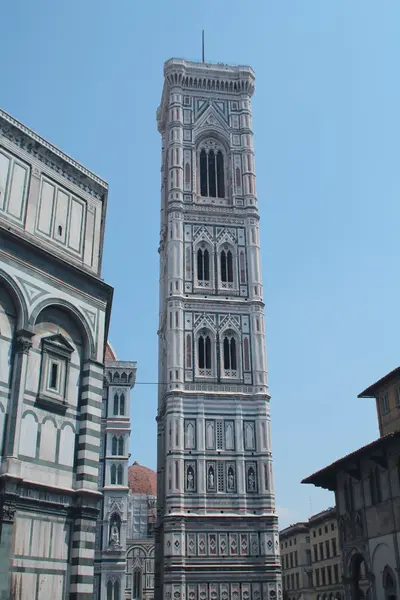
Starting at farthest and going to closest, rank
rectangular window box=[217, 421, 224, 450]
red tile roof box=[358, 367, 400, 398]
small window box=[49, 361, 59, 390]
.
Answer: rectangular window box=[217, 421, 224, 450] < red tile roof box=[358, 367, 400, 398] < small window box=[49, 361, 59, 390]

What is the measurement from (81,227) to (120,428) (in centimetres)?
2840

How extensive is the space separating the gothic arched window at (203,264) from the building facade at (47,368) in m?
27.6

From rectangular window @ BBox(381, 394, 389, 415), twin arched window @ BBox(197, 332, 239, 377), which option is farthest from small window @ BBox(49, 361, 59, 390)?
twin arched window @ BBox(197, 332, 239, 377)

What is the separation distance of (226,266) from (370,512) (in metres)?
23.9

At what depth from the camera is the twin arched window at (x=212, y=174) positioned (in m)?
47.7

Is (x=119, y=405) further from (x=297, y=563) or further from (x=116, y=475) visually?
(x=297, y=563)

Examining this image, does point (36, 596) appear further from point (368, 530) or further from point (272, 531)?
point (272, 531)

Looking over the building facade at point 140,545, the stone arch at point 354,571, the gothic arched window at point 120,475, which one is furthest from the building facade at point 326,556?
the stone arch at point 354,571

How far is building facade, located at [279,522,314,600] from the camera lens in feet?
197

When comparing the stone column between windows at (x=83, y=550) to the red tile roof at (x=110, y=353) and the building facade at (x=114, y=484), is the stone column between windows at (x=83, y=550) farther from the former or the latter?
the red tile roof at (x=110, y=353)

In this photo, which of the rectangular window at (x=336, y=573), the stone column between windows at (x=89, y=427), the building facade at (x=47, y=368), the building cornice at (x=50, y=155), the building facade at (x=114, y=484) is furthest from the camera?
the rectangular window at (x=336, y=573)

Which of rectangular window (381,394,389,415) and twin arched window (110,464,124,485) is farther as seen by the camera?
twin arched window (110,464,124,485)

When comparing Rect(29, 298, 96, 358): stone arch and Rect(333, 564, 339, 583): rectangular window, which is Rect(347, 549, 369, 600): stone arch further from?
Rect(333, 564, 339, 583): rectangular window

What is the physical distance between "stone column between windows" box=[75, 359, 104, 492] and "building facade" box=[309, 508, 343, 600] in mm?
40065
